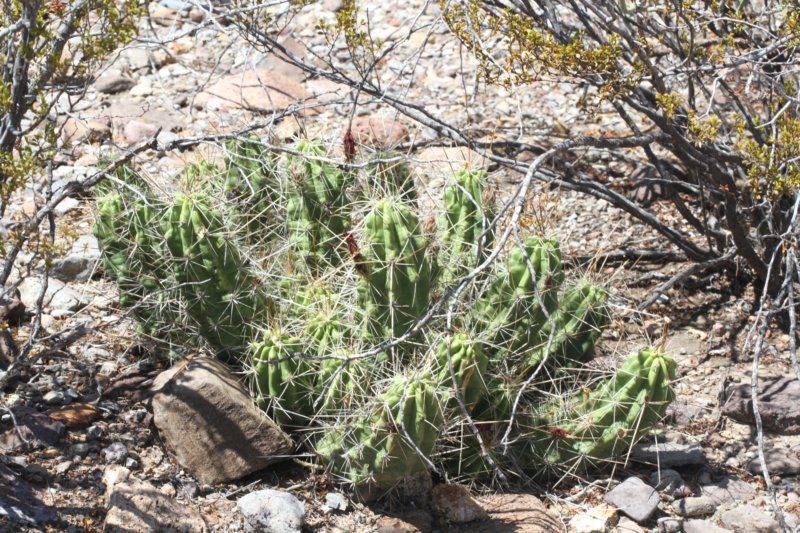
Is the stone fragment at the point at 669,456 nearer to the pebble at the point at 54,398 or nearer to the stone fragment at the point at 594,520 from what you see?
the stone fragment at the point at 594,520

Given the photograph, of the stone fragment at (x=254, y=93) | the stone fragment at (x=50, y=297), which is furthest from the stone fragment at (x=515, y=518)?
the stone fragment at (x=254, y=93)

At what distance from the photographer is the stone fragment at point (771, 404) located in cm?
440

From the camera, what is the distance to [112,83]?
22.9 ft

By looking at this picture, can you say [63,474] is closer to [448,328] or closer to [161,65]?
[448,328]

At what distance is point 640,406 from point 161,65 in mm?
5153

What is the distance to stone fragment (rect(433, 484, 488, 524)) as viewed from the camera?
368 cm

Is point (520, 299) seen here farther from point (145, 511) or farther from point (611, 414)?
point (145, 511)

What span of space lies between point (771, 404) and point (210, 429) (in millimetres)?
2609

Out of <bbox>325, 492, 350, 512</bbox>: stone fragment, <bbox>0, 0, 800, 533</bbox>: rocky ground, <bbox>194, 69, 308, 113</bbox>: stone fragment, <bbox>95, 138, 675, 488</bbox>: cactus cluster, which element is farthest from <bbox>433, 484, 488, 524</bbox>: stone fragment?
<bbox>194, 69, 308, 113</bbox>: stone fragment

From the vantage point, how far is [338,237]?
4.16m

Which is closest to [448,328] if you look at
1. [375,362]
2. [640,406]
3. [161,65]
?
[375,362]

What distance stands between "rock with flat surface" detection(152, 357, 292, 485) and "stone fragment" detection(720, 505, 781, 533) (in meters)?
1.92

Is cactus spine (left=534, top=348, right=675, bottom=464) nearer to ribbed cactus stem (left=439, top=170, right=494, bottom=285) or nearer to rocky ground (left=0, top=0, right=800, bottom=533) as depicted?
rocky ground (left=0, top=0, right=800, bottom=533)

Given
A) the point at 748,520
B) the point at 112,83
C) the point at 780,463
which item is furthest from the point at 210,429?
the point at 112,83
